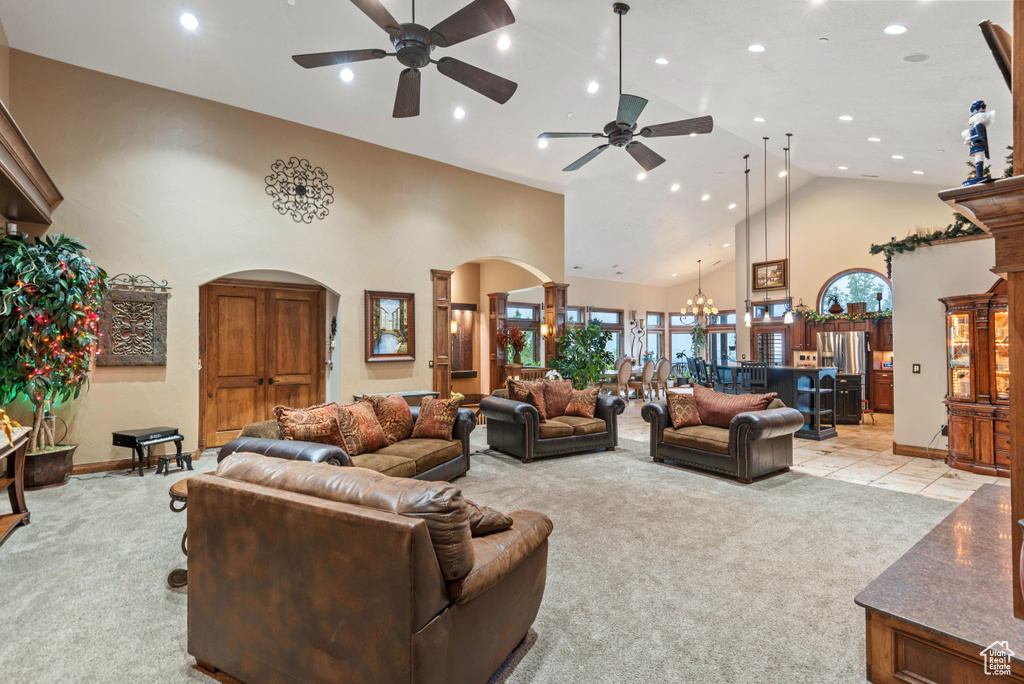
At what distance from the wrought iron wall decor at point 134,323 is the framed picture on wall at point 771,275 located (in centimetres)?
1129

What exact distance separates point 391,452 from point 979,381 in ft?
19.2

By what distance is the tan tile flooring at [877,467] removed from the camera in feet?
15.3

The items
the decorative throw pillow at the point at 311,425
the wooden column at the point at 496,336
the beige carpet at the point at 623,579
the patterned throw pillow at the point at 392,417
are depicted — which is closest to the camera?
the beige carpet at the point at 623,579

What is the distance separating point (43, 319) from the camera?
4324 mm

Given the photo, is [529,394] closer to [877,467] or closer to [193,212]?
[877,467]

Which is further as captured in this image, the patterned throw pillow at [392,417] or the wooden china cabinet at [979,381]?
the wooden china cabinet at [979,381]

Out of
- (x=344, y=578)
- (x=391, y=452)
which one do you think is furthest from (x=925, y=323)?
(x=344, y=578)

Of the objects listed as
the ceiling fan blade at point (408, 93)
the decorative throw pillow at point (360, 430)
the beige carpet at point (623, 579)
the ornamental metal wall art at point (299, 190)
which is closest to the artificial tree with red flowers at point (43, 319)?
the beige carpet at point (623, 579)

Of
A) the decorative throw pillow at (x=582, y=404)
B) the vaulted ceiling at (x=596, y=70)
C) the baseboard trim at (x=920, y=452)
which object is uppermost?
the vaulted ceiling at (x=596, y=70)

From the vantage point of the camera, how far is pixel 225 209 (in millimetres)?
5832

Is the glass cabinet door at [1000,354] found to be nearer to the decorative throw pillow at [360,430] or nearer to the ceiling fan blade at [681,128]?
the ceiling fan blade at [681,128]

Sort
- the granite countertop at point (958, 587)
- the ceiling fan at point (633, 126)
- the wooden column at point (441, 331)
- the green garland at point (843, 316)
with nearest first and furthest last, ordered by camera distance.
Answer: the granite countertop at point (958, 587), the ceiling fan at point (633, 126), the wooden column at point (441, 331), the green garland at point (843, 316)

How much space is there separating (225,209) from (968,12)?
6903 millimetres

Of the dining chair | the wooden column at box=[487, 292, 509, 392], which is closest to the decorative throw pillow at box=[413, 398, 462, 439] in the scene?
the wooden column at box=[487, 292, 509, 392]
